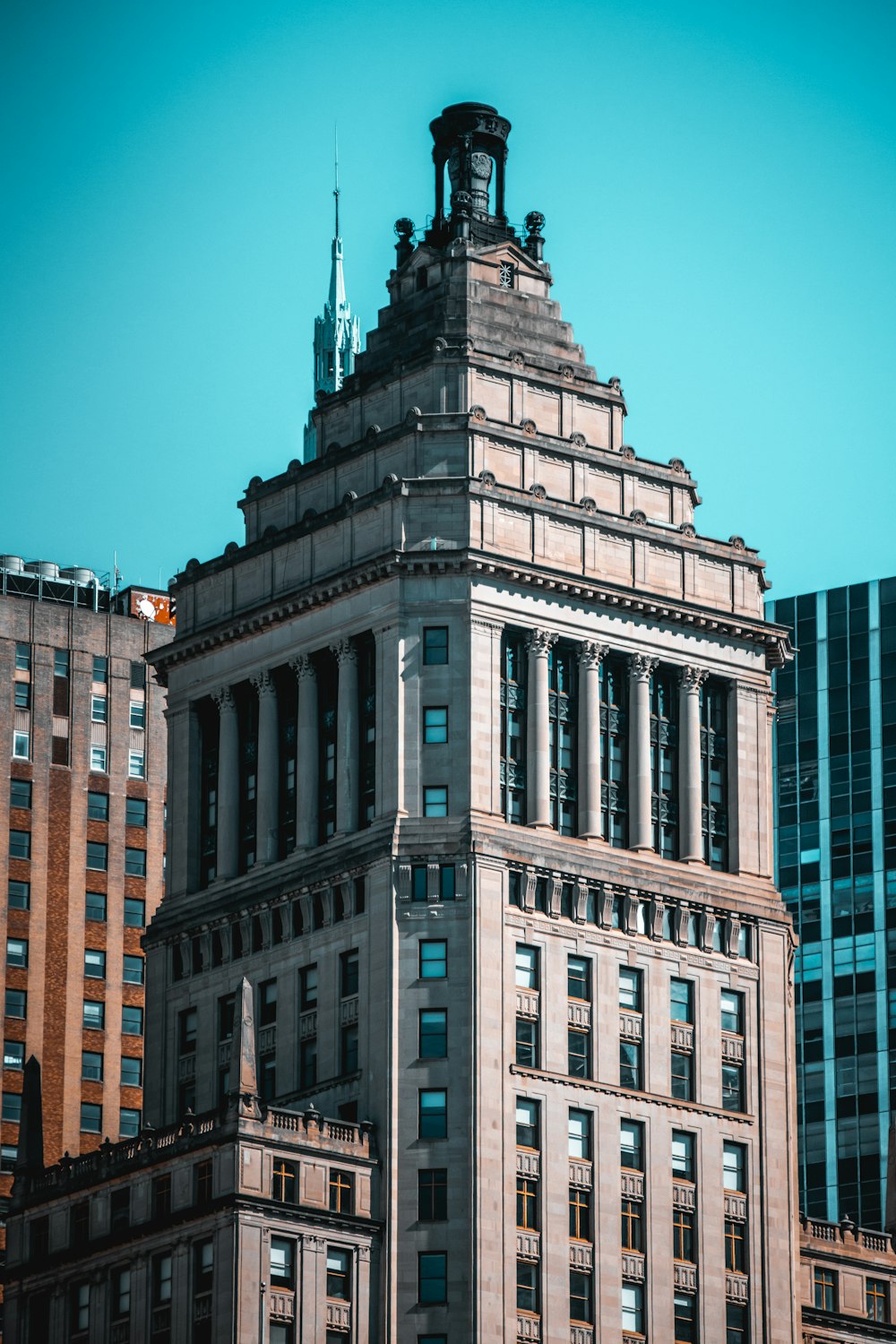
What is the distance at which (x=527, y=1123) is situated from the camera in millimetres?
193000

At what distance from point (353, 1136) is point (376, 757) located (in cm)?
1872

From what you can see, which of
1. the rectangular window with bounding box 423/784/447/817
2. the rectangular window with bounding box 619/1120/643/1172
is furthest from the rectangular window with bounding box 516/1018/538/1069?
the rectangular window with bounding box 423/784/447/817

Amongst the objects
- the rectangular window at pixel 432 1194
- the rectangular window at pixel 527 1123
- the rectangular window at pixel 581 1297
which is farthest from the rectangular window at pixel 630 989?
the rectangular window at pixel 432 1194

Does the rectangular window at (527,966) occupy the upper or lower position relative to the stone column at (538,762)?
lower

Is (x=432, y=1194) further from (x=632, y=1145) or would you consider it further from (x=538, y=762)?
(x=538, y=762)

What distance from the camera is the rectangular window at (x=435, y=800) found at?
646 feet

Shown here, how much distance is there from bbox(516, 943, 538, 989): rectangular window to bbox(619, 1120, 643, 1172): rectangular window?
24.9ft

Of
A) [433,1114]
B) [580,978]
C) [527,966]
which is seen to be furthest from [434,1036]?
[580,978]

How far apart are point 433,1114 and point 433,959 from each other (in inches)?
276

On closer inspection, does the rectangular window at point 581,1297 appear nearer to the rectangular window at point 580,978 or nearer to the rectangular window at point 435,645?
the rectangular window at point 580,978

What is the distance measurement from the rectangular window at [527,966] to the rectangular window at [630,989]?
5004 mm

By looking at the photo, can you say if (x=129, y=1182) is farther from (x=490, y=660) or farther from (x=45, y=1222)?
(x=490, y=660)

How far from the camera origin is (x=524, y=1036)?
638ft

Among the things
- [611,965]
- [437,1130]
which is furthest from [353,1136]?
[611,965]
